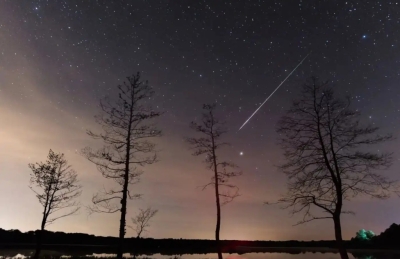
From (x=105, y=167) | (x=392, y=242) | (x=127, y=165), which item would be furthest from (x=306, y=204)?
(x=392, y=242)

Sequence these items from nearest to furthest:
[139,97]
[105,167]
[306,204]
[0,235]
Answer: [306,204] < [105,167] < [139,97] < [0,235]

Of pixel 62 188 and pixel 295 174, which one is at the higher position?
pixel 62 188

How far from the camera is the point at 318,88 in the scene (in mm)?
15312

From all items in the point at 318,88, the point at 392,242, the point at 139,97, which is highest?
the point at 139,97

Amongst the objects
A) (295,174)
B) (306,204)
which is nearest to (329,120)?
(295,174)

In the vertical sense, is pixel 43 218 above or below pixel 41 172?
below

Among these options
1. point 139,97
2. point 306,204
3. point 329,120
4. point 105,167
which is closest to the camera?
point 306,204

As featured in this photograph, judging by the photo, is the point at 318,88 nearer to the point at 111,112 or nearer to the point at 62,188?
the point at 111,112

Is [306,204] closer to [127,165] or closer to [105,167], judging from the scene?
[127,165]

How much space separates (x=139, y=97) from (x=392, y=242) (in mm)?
103492

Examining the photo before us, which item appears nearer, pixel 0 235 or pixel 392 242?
pixel 0 235

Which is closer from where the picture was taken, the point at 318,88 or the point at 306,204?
the point at 306,204

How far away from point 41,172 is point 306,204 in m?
22.8

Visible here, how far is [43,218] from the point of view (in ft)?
83.6
